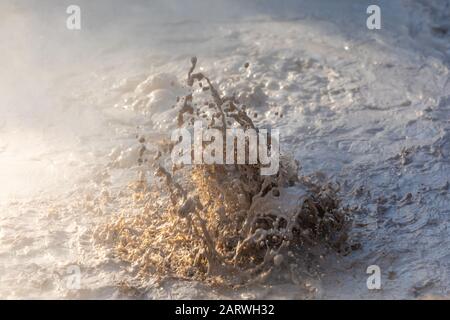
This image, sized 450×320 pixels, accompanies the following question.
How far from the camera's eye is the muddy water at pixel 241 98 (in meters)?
3.19

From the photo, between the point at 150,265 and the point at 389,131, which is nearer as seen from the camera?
the point at 150,265

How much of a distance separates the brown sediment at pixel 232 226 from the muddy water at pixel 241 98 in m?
0.10

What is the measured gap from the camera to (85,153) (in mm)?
4125

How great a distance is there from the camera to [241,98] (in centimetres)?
461

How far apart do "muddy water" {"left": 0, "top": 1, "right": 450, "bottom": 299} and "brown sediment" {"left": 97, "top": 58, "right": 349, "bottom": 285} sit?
103mm

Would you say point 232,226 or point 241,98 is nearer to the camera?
point 232,226

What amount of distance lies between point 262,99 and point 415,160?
1.07m

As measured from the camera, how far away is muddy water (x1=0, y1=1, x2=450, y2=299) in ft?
10.5

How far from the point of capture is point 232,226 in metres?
3.25

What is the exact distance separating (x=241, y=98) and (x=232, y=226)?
59.7 inches

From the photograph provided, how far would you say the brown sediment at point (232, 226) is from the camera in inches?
123

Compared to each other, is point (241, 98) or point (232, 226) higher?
point (241, 98)

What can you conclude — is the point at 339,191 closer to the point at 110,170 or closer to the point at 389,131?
the point at 389,131
